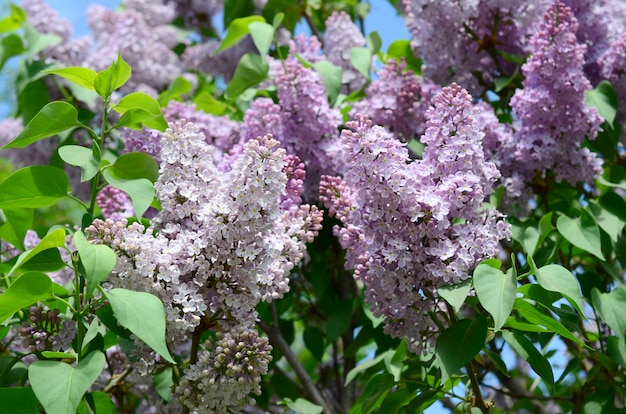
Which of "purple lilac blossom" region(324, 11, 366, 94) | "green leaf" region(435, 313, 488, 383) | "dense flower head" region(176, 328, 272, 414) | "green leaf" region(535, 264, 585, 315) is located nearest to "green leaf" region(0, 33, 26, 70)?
"purple lilac blossom" region(324, 11, 366, 94)

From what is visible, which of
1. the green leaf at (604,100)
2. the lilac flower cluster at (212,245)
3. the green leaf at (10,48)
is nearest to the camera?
the lilac flower cluster at (212,245)

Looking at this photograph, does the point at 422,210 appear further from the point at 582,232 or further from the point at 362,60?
the point at 362,60

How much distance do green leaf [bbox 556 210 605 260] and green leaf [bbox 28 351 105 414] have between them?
1250 millimetres

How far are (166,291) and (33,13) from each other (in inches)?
89.6

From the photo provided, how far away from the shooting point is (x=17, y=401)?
1.55 m

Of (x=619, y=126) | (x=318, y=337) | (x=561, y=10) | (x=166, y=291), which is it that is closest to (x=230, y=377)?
(x=166, y=291)

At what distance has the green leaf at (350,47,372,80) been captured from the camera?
2.66 meters

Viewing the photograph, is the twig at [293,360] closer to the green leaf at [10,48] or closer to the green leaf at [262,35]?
the green leaf at [262,35]

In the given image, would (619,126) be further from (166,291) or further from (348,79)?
(166,291)

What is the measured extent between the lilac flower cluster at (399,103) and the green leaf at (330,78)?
0.09m

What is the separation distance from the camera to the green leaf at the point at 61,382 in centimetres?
136

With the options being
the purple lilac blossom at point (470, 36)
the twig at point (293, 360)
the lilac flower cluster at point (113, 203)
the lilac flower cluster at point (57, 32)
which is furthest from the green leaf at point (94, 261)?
the lilac flower cluster at point (57, 32)

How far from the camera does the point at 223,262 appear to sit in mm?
1652

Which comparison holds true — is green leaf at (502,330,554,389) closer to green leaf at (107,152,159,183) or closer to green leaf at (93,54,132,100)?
green leaf at (107,152,159,183)
